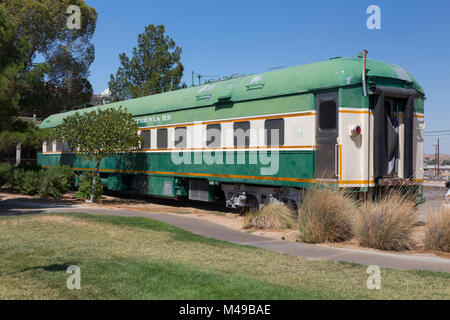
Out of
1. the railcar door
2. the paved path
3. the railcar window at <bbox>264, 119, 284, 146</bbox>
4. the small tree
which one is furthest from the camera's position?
the small tree

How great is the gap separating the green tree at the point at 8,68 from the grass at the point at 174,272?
23.0 feet

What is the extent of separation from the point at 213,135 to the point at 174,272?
28.6 feet

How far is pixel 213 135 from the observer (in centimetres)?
1538

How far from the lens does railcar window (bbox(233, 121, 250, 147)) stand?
14.0 meters

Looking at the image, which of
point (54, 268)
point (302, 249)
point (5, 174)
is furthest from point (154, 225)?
point (5, 174)

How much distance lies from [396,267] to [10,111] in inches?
566

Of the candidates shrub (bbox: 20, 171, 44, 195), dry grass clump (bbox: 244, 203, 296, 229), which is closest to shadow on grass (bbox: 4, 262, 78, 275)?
dry grass clump (bbox: 244, 203, 296, 229)

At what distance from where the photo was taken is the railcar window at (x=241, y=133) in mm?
14049

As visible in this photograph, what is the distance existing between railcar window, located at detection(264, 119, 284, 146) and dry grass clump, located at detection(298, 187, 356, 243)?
284 cm

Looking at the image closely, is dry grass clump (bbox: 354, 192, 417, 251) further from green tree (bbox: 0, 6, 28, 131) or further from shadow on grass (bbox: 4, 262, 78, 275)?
green tree (bbox: 0, 6, 28, 131)
